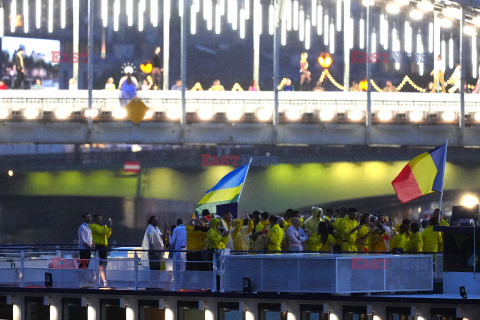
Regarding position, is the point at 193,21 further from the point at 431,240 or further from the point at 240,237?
the point at 431,240

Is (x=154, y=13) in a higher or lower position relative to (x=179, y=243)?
higher

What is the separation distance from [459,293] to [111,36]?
4434 centimetres

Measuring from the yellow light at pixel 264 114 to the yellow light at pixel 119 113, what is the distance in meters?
5.60

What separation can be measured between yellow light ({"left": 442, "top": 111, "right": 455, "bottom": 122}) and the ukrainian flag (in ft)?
90.7

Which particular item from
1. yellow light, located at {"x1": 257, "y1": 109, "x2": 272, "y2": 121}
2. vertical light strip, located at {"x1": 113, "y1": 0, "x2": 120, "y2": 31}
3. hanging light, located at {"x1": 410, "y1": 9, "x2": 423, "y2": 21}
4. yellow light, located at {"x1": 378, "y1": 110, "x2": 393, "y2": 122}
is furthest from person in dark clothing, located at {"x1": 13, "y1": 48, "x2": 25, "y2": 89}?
hanging light, located at {"x1": 410, "y1": 9, "x2": 423, "y2": 21}

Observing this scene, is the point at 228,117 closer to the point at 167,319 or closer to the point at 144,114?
the point at 144,114

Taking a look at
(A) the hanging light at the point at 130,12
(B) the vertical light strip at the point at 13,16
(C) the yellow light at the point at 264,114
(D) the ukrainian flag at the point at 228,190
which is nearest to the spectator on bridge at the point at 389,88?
(C) the yellow light at the point at 264,114

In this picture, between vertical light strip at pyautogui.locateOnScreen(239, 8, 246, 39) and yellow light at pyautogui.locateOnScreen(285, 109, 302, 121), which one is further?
vertical light strip at pyautogui.locateOnScreen(239, 8, 246, 39)

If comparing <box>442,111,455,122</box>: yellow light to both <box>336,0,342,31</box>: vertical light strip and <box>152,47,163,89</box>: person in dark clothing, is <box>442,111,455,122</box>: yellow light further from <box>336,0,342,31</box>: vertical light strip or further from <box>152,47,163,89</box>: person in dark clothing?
<box>152,47,163,89</box>: person in dark clothing

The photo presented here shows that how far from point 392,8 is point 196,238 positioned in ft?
131

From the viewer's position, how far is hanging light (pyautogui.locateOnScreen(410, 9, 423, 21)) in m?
70.7

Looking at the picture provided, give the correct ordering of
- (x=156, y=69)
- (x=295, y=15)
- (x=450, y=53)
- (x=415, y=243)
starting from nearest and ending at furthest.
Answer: (x=415, y=243)
(x=156, y=69)
(x=295, y=15)
(x=450, y=53)

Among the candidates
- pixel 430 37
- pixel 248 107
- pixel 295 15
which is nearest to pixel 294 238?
pixel 248 107

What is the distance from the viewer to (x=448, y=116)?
204 ft
